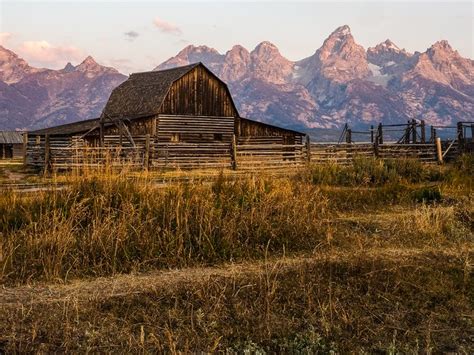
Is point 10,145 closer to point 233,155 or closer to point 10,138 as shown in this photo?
point 10,138

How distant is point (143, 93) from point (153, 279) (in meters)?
31.8

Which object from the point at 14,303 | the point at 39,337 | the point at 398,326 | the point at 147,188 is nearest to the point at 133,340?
the point at 39,337

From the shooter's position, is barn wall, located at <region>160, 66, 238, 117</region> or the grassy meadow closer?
the grassy meadow

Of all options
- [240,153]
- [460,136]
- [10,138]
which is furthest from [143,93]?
[10,138]

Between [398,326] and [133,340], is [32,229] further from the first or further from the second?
[398,326]

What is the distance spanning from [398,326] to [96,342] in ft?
9.46

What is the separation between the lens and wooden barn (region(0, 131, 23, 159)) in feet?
217

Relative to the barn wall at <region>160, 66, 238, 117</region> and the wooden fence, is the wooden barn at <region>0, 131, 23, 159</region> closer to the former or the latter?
the wooden fence

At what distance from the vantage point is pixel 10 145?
221ft

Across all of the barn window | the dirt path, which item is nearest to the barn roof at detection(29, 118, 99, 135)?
the barn window

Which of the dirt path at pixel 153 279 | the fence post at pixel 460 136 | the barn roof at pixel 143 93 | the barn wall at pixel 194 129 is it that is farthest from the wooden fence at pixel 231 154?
the dirt path at pixel 153 279

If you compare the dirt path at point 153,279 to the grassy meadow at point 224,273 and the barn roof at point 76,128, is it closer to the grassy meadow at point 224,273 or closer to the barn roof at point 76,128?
the grassy meadow at point 224,273

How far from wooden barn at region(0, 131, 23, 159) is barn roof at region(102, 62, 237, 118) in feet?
105

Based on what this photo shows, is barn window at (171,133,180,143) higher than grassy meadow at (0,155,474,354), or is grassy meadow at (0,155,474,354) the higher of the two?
barn window at (171,133,180,143)
